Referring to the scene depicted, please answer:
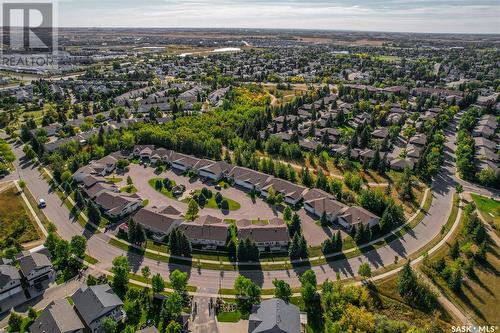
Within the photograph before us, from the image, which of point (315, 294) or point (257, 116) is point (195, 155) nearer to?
point (257, 116)

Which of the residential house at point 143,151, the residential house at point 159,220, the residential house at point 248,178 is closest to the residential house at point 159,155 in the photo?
the residential house at point 143,151

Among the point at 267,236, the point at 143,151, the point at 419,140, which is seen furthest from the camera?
the point at 419,140

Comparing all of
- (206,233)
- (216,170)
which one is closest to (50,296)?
(206,233)

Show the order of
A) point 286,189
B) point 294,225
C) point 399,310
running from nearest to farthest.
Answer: point 399,310 → point 294,225 → point 286,189

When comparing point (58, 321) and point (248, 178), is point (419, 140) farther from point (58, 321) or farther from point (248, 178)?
point (58, 321)

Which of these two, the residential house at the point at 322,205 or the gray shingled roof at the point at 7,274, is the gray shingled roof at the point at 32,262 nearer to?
the gray shingled roof at the point at 7,274

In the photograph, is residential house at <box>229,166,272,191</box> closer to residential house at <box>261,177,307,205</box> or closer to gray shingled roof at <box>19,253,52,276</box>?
residential house at <box>261,177,307,205</box>

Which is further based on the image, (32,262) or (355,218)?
(355,218)
